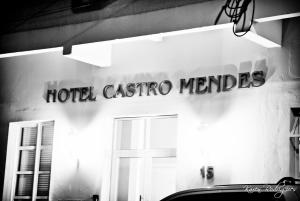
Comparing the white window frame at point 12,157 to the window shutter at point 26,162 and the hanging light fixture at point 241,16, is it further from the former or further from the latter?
the hanging light fixture at point 241,16

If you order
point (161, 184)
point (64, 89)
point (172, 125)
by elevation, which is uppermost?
point (64, 89)

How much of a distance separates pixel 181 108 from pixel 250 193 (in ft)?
19.6

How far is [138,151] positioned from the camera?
1184 cm

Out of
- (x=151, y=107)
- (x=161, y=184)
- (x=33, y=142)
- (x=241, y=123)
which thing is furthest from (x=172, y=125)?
(x=161, y=184)

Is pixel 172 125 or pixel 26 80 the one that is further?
pixel 26 80

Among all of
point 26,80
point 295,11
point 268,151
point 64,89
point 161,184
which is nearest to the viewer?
point 295,11

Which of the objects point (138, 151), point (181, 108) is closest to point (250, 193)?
point (181, 108)

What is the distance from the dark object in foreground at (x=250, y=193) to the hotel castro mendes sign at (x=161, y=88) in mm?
5036

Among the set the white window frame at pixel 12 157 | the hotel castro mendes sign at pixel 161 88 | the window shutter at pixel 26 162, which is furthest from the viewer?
the white window frame at pixel 12 157

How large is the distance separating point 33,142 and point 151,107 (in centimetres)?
330

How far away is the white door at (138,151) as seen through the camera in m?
11.6

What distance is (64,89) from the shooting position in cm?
1288

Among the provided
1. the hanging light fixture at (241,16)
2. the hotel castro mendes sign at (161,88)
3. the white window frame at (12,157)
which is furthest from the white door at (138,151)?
the hanging light fixture at (241,16)

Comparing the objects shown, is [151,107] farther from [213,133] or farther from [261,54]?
[261,54]
